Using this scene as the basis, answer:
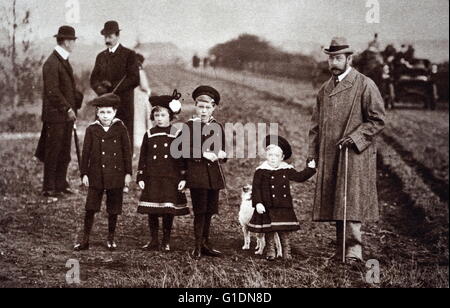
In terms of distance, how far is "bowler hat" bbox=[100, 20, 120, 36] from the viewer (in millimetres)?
5633

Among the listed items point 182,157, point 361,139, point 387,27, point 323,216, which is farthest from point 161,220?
point 387,27

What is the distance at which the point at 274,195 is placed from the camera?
4.89m

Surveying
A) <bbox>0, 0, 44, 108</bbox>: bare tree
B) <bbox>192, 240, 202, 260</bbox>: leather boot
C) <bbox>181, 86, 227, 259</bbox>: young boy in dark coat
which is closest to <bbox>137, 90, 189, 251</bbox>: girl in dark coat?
<bbox>181, 86, 227, 259</bbox>: young boy in dark coat

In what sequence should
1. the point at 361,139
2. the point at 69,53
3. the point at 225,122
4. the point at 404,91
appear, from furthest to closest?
the point at 404,91 < the point at 69,53 < the point at 225,122 < the point at 361,139

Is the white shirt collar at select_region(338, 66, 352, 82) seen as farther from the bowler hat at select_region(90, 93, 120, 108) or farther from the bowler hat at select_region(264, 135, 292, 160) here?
the bowler hat at select_region(90, 93, 120, 108)

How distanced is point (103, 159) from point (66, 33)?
1.34m

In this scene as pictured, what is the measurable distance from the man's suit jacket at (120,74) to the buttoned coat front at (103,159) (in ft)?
2.02

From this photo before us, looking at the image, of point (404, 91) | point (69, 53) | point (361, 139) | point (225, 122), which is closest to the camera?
point (361, 139)

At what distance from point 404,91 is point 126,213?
2.95 m

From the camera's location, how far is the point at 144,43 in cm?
603

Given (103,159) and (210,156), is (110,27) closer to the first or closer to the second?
(103,159)

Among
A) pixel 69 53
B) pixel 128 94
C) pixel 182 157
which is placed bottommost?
pixel 182 157

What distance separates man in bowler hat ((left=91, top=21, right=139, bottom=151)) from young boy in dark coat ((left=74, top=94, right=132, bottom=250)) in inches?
23.0

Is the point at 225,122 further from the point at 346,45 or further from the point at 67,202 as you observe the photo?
the point at 67,202
